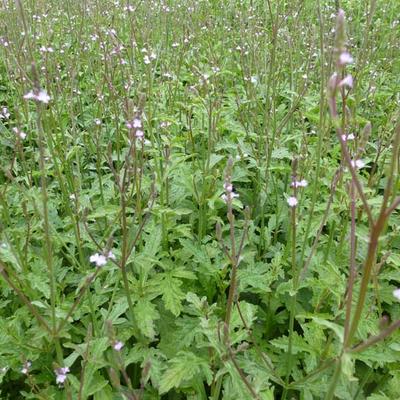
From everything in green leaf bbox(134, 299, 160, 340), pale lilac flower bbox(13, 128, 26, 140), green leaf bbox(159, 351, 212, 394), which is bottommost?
green leaf bbox(159, 351, 212, 394)

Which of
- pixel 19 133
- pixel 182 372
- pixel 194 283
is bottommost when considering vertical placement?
pixel 194 283

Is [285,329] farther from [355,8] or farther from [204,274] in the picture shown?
[355,8]

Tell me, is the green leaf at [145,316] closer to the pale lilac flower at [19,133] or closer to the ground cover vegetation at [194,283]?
the ground cover vegetation at [194,283]

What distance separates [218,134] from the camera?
3463mm

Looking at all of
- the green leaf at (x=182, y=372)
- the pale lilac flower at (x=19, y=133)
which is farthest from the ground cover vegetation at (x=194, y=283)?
the pale lilac flower at (x=19, y=133)

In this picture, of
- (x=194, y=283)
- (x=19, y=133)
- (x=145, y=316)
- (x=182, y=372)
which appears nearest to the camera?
(x=182, y=372)

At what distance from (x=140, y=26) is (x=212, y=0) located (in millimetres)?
4029

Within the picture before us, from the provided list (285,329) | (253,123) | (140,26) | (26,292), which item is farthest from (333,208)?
(140,26)

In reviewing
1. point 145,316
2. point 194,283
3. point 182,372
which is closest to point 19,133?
point 145,316

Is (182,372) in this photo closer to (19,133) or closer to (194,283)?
(194,283)

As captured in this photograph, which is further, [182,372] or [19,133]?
[19,133]

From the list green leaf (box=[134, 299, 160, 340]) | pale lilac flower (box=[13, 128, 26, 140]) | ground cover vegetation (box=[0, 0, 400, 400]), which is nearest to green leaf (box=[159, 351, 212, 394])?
ground cover vegetation (box=[0, 0, 400, 400])

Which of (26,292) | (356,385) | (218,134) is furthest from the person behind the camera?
(218,134)

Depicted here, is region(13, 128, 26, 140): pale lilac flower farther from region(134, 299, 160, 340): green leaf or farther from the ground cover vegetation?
region(134, 299, 160, 340): green leaf
